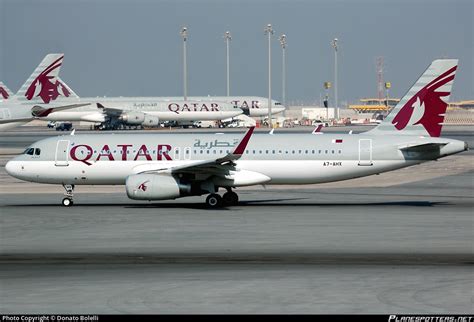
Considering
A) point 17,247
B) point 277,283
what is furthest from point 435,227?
point 17,247

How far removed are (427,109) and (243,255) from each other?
17.9 meters

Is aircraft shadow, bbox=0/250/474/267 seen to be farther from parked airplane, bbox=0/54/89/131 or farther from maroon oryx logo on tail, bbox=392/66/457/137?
parked airplane, bbox=0/54/89/131

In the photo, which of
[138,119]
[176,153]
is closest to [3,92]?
[138,119]

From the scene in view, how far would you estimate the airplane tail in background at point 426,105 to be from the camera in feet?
134

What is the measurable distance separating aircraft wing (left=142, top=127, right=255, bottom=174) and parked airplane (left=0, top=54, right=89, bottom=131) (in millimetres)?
38555

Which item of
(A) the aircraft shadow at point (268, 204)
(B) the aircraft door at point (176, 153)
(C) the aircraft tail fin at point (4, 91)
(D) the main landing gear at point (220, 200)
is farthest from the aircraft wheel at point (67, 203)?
(C) the aircraft tail fin at point (4, 91)

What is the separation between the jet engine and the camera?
442 feet

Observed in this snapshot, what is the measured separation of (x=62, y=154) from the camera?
41.2m

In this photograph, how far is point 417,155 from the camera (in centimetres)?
3956

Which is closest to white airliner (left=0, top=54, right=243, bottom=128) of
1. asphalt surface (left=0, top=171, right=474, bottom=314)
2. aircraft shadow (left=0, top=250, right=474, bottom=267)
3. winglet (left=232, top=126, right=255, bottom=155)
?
asphalt surface (left=0, top=171, right=474, bottom=314)

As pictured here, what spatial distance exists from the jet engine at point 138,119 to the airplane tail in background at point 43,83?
173ft

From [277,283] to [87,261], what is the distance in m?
6.51

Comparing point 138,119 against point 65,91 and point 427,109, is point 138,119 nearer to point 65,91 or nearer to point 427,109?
point 65,91

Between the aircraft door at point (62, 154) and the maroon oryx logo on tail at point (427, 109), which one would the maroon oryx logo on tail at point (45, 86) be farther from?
the maroon oryx logo on tail at point (427, 109)
